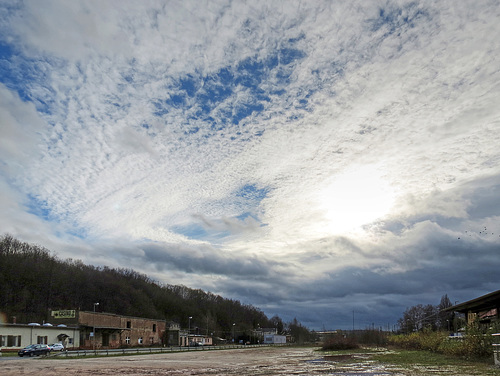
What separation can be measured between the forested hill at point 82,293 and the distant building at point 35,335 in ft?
36.8

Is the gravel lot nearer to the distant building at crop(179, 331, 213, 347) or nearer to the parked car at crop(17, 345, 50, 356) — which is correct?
the parked car at crop(17, 345, 50, 356)

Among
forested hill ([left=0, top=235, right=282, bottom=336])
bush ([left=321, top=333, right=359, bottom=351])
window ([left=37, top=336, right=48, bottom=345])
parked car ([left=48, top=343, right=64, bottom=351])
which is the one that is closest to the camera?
parked car ([left=48, top=343, right=64, bottom=351])

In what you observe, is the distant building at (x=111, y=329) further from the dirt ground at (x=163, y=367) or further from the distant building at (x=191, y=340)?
the dirt ground at (x=163, y=367)

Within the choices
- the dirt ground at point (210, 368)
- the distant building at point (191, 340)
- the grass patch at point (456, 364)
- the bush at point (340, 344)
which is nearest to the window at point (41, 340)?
the dirt ground at point (210, 368)

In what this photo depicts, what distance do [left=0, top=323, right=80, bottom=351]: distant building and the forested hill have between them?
1122 centimetres

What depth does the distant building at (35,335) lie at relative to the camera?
55906mm

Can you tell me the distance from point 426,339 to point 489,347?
22.1 meters

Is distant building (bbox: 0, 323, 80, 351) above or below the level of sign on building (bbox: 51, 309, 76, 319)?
below

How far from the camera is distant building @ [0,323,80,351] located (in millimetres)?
55906

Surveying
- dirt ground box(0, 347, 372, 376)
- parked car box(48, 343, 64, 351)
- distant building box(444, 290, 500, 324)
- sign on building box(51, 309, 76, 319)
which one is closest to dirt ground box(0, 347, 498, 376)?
dirt ground box(0, 347, 372, 376)

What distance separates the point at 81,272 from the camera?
13025 cm

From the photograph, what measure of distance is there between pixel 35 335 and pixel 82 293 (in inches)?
2677

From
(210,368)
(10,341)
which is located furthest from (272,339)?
(210,368)

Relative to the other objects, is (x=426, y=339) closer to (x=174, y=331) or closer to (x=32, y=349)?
(x=32, y=349)
